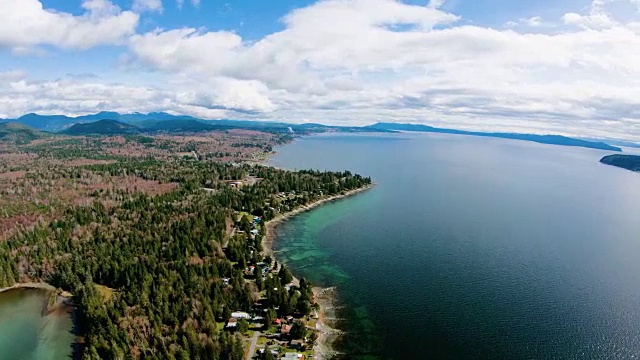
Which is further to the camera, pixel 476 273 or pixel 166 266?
pixel 476 273

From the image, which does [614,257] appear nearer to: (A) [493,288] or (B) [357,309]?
(A) [493,288]

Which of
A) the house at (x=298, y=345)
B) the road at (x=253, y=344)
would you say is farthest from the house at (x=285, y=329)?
the road at (x=253, y=344)

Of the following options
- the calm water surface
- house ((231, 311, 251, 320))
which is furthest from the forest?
the calm water surface

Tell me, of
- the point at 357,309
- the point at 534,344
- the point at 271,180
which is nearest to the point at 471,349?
the point at 534,344

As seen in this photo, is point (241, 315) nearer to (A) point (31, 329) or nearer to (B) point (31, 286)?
(A) point (31, 329)

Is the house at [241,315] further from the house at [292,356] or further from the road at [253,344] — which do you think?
the house at [292,356]

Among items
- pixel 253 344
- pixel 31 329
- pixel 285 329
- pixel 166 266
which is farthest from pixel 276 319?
pixel 31 329
